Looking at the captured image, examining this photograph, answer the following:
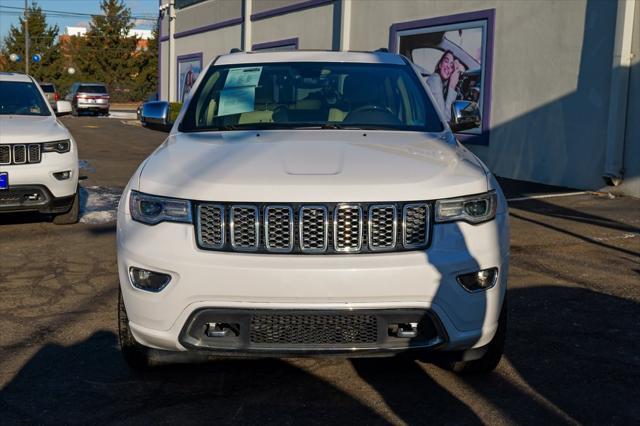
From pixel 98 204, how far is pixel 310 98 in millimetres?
6361

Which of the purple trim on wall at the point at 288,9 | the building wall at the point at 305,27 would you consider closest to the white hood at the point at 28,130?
the building wall at the point at 305,27

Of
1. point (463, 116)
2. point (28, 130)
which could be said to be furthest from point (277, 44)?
point (463, 116)

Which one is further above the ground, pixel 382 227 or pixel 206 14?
pixel 206 14

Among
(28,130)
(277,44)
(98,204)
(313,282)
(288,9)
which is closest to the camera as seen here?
(313,282)

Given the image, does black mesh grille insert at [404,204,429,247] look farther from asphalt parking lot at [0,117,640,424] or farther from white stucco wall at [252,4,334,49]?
white stucco wall at [252,4,334,49]

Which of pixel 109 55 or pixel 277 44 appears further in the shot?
pixel 109 55

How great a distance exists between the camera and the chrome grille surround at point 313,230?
3.71 metres

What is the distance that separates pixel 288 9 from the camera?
23359mm

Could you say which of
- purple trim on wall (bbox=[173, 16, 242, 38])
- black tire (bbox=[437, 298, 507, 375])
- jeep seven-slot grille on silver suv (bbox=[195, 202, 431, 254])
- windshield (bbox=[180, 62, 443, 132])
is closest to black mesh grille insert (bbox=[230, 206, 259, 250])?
jeep seven-slot grille on silver suv (bbox=[195, 202, 431, 254])

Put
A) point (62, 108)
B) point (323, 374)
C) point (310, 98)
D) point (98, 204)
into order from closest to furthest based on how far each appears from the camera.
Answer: point (323, 374) → point (310, 98) → point (62, 108) → point (98, 204)

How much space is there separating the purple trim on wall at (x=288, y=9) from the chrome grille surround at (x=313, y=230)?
59.0 feet

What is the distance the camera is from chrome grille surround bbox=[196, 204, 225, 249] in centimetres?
375

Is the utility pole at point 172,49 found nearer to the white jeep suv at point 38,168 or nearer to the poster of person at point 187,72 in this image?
the poster of person at point 187,72

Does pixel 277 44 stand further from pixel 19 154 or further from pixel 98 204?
pixel 19 154
